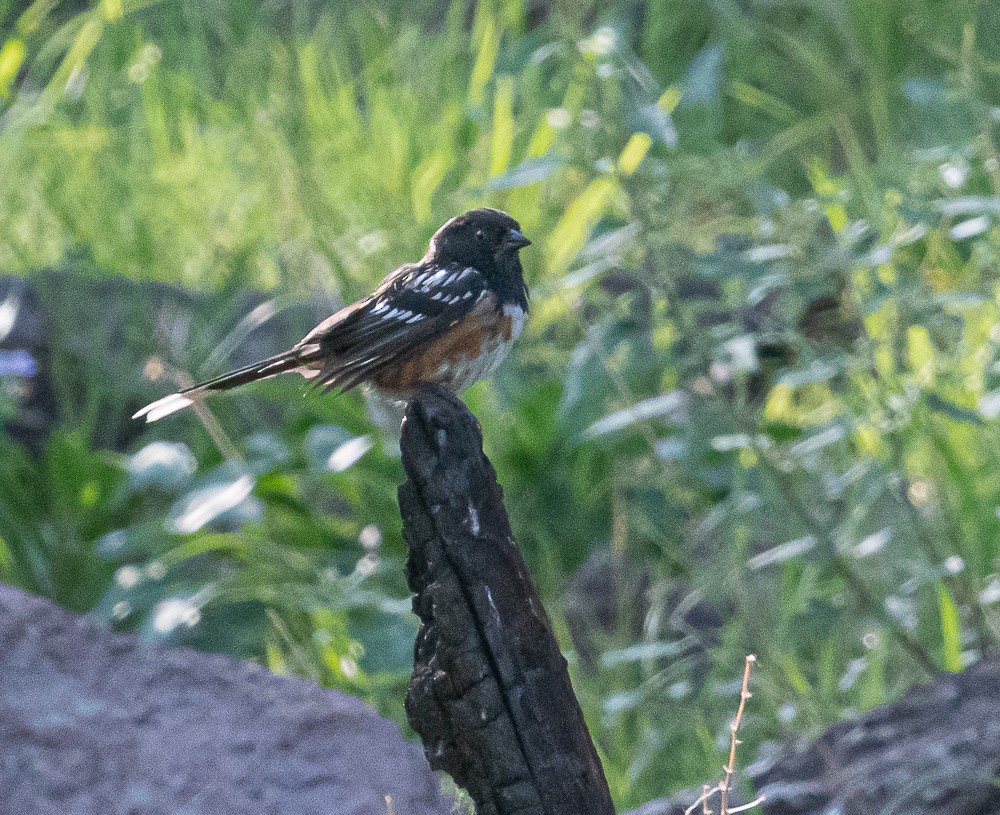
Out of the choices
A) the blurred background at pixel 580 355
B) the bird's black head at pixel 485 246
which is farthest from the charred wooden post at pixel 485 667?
the blurred background at pixel 580 355

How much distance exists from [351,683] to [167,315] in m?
1.70

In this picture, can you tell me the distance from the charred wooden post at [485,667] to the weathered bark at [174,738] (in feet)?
2.15

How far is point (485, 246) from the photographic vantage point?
2.56 metres

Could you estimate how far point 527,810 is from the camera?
176 cm

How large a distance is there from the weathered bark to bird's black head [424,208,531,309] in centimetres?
84

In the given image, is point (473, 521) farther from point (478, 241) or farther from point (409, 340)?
point (478, 241)

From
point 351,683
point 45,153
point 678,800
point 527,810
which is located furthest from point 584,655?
point 45,153

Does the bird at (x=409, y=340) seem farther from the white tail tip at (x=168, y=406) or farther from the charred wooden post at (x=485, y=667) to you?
the charred wooden post at (x=485, y=667)

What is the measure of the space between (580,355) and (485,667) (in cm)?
194

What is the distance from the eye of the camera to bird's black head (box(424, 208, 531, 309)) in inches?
99.8

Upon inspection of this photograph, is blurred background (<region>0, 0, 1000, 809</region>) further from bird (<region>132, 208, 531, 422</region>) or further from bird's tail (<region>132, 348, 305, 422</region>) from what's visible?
bird's tail (<region>132, 348, 305, 422</region>)

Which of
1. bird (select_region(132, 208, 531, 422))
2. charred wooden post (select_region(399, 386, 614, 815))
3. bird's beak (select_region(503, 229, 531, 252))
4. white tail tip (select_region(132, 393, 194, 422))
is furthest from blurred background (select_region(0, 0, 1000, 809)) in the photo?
charred wooden post (select_region(399, 386, 614, 815))

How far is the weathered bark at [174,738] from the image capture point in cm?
238

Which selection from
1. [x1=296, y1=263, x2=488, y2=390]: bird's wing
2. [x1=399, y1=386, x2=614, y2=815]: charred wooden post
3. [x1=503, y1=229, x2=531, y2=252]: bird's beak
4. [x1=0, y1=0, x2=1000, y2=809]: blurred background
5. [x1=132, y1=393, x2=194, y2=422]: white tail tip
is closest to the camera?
[x1=399, y1=386, x2=614, y2=815]: charred wooden post
